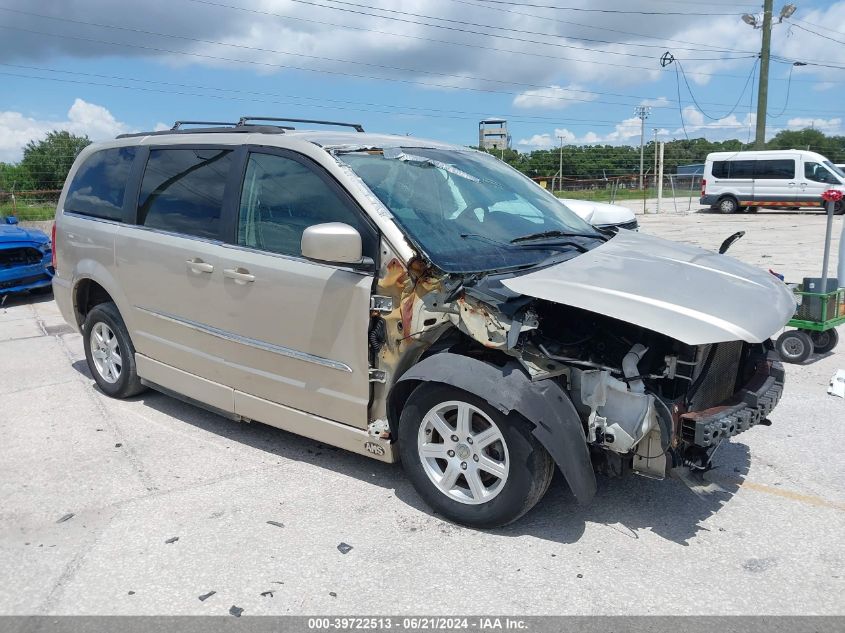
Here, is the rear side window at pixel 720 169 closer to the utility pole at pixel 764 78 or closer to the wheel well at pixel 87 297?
the utility pole at pixel 764 78

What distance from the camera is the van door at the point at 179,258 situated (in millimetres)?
4336

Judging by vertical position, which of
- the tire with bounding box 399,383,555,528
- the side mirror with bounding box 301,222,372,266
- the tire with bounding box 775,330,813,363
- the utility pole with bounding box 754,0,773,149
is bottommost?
the tire with bounding box 775,330,813,363

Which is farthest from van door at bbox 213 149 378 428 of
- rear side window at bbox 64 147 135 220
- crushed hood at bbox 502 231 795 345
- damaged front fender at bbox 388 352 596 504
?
rear side window at bbox 64 147 135 220

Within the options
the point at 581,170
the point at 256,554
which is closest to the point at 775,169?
the point at 581,170

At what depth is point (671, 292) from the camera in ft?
10.6

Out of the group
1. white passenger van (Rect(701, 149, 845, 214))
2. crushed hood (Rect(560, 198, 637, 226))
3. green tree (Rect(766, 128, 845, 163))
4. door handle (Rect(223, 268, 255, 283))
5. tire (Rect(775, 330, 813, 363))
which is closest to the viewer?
door handle (Rect(223, 268, 255, 283))

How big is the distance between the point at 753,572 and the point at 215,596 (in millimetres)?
2329

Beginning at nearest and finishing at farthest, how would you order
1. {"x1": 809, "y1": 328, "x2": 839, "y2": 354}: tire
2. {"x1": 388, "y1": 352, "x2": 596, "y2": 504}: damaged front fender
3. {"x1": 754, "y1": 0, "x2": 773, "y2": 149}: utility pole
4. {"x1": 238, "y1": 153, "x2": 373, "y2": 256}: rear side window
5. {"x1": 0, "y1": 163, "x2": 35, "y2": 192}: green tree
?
{"x1": 388, "y1": 352, "x2": 596, "y2": 504}: damaged front fender → {"x1": 238, "y1": 153, "x2": 373, "y2": 256}: rear side window → {"x1": 809, "y1": 328, "x2": 839, "y2": 354}: tire → {"x1": 0, "y1": 163, "x2": 35, "y2": 192}: green tree → {"x1": 754, "y1": 0, "x2": 773, "y2": 149}: utility pole

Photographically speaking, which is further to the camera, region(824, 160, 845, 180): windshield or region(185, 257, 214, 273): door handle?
region(824, 160, 845, 180): windshield

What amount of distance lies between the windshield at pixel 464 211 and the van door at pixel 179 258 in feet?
3.31

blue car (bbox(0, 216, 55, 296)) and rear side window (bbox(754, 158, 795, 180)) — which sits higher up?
rear side window (bbox(754, 158, 795, 180))

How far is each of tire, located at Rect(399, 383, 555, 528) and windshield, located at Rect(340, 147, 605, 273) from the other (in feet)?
2.23

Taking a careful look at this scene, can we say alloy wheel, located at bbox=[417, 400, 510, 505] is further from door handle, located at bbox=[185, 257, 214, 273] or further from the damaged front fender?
door handle, located at bbox=[185, 257, 214, 273]

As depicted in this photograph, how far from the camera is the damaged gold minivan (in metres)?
3.19
